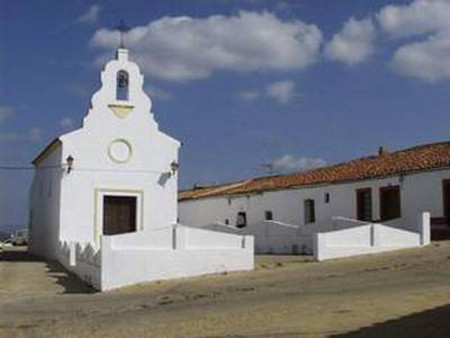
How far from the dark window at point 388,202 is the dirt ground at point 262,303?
5.61 m

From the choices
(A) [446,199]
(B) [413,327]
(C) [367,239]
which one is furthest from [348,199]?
(B) [413,327]

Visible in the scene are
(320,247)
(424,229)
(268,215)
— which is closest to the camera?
(320,247)

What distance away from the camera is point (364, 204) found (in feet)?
100

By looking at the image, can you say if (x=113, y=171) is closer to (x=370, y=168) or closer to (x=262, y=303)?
(x=370, y=168)

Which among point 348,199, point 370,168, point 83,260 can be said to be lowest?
point 83,260

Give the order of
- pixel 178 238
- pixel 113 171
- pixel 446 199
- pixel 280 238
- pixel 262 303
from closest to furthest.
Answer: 1. pixel 262 303
2. pixel 178 238
3. pixel 446 199
4. pixel 113 171
5. pixel 280 238

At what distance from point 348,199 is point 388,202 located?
2.39 meters

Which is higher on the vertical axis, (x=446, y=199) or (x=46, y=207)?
(x=446, y=199)

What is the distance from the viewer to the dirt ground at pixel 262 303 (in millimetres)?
11641

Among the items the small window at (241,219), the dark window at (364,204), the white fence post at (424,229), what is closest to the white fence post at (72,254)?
the white fence post at (424,229)

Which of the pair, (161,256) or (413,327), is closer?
(413,327)

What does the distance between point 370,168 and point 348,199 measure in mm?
1495

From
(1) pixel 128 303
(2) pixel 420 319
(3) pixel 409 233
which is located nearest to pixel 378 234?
(3) pixel 409 233

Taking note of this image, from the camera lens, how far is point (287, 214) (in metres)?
35.4
